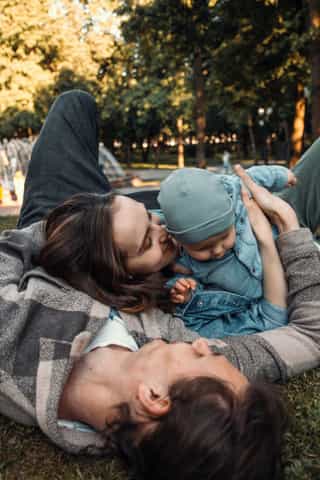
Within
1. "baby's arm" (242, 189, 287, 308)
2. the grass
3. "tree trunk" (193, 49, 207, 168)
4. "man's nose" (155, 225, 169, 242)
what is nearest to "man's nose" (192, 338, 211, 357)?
the grass

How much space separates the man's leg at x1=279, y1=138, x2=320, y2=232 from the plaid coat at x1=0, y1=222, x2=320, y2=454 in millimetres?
893

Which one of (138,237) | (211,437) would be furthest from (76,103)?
(211,437)

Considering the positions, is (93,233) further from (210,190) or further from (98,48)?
(98,48)

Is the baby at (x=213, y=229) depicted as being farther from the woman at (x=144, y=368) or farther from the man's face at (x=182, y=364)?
the man's face at (x=182, y=364)

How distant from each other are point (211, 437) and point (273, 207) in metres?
1.74

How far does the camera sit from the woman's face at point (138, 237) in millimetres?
2590

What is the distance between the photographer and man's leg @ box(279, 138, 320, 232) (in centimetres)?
376

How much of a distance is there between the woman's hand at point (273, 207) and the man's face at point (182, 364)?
4.16ft

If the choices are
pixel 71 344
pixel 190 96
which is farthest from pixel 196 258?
pixel 190 96

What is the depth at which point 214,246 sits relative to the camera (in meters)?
2.78

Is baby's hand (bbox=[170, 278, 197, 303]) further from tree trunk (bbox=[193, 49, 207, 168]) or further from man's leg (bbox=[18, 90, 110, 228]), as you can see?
tree trunk (bbox=[193, 49, 207, 168])

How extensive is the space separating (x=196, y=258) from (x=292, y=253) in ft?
1.92

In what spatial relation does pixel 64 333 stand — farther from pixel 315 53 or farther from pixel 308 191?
pixel 315 53

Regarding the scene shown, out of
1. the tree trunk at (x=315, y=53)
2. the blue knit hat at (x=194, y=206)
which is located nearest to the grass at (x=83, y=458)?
the blue knit hat at (x=194, y=206)
